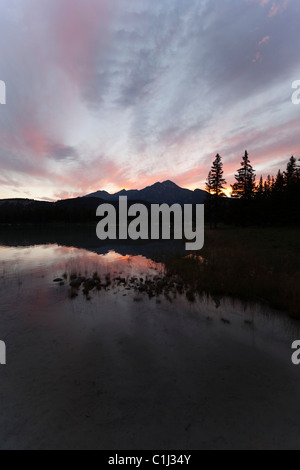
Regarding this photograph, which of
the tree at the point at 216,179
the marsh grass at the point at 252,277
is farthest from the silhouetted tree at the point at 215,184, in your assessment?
the marsh grass at the point at 252,277

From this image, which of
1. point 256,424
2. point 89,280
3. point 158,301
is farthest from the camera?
point 89,280

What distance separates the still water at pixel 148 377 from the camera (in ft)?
12.9

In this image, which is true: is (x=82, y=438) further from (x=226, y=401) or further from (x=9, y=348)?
(x=9, y=348)

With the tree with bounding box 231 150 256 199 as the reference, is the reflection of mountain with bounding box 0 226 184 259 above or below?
below

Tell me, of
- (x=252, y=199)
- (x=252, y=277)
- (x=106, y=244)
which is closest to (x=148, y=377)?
(x=252, y=277)

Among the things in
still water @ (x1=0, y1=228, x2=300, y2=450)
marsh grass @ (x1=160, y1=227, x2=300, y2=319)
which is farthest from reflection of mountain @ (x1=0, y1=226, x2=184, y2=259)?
still water @ (x1=0, y1=228, x2=300, y2=450)

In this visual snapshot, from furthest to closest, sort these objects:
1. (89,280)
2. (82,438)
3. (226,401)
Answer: (89,280), (226,401), (82,438)

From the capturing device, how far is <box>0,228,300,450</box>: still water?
3922mm

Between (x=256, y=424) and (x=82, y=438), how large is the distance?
3622 mm

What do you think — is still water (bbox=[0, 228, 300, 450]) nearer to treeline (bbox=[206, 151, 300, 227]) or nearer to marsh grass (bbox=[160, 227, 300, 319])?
marsh grass (bbox=[160, 227, 300, 319])

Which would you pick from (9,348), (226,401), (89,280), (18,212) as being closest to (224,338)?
(226,401)

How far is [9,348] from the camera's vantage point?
22.6ft

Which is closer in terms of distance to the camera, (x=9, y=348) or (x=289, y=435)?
(x=289, y=435)
